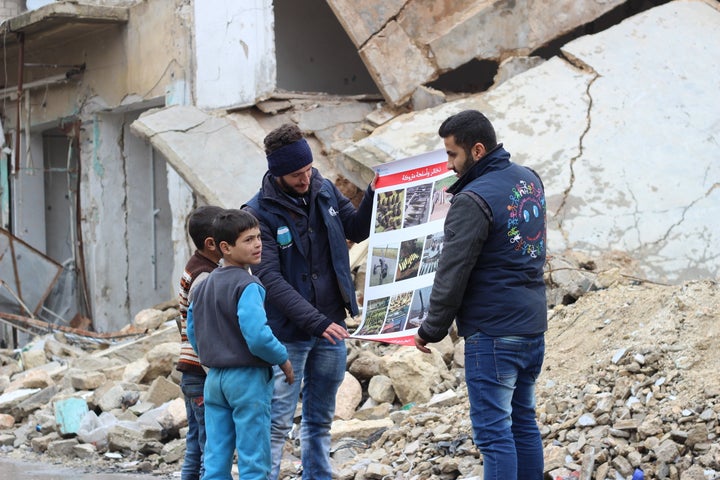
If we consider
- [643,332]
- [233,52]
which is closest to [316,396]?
[643,332]

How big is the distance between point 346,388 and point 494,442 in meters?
2.93

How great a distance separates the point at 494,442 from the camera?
3.72 metres

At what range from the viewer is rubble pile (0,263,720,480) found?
185 inches

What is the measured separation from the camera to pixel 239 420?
4004 millimetres

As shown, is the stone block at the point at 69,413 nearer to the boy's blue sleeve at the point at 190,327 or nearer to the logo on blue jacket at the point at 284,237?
the boy's blue sleeve at the point at 190,327

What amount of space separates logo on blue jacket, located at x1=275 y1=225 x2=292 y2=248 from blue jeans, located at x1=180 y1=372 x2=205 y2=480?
0.71 m

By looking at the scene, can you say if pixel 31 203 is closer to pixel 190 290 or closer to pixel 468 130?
pixel 190 290

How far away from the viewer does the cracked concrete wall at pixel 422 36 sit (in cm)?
951

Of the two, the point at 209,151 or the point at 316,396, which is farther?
the point at 209,151

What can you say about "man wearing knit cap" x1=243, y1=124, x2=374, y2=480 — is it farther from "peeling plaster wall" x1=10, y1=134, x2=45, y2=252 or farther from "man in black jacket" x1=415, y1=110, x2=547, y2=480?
"peeling plaster wall" x1=10, y1=134, x2=45, y2=252

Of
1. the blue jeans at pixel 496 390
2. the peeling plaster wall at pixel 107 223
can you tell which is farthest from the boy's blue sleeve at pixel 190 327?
the peeling plaster wall at pixel 107 223

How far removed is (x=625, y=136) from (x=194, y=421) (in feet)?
15.7

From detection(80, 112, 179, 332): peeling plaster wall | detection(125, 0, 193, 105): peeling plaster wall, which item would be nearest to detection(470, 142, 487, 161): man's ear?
detection(125, 0, 193, 105): peeling plaster wall

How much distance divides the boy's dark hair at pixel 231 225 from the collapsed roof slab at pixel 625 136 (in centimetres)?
386
